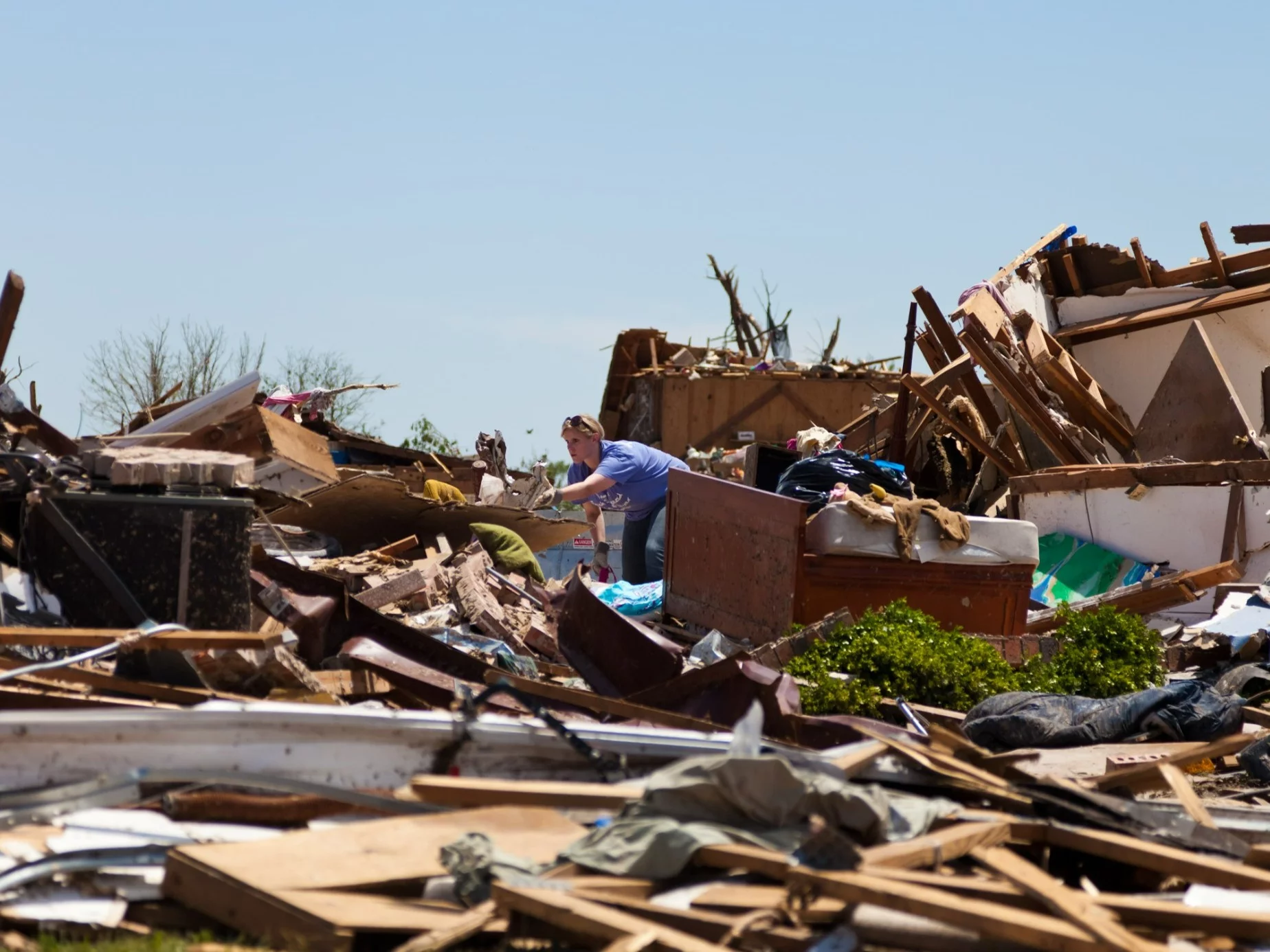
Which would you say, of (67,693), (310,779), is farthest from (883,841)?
(67,693)

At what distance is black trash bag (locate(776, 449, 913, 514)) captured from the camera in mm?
9633

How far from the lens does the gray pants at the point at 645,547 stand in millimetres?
10859

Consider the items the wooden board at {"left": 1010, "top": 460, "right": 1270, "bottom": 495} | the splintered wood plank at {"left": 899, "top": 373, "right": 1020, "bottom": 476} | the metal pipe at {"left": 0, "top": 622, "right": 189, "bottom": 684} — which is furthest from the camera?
the splintered wood plank at {"left": 899, "top": 373, "right": 1020, "bottom": 476}

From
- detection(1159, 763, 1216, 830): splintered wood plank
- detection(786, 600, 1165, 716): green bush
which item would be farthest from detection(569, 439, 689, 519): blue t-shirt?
detection(1159, 763, 1216, 830): splintered wood plank

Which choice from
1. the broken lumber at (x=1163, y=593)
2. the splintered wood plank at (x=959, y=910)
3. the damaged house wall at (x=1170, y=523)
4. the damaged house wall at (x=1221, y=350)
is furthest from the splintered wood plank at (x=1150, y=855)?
the damaged house wall at (x=1221, y=350)

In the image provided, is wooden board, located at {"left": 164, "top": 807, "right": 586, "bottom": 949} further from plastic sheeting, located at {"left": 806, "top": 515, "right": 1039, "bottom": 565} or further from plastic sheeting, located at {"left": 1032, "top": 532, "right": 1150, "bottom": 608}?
plastic sheeting, located at {"left": 1032, "top": 532, "right": 1150, "bottom": 608}

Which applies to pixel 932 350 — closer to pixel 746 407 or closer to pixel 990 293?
pixel 990 293

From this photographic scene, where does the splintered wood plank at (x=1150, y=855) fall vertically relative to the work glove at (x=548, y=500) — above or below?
below

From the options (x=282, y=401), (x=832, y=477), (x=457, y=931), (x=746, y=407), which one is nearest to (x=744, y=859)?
(x=457, y=931)

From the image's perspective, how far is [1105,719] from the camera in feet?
23.6

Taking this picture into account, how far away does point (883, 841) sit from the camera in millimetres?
3785

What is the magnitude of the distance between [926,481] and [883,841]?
40.2 feet

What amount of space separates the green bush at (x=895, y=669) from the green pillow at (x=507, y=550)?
3.11 metres

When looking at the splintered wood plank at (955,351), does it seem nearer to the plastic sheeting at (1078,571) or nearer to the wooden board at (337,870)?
the plastic sheeting at (1078,571)
